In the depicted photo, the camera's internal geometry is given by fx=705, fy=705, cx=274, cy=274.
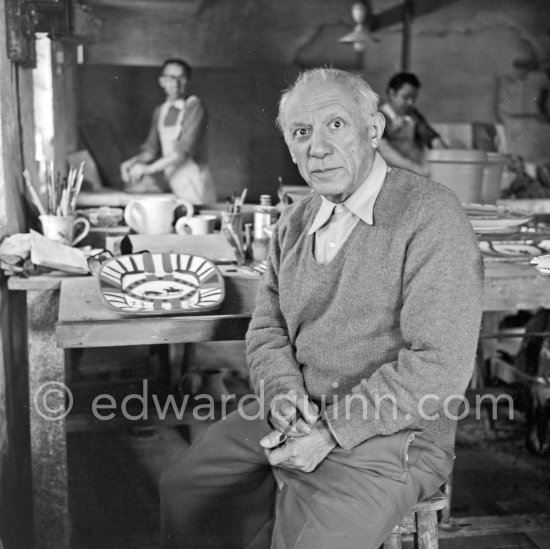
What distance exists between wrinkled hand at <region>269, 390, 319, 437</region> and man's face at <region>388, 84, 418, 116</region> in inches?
180

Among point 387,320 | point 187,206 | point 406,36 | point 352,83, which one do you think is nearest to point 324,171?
point 352,83

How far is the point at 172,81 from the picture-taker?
534 centimetres

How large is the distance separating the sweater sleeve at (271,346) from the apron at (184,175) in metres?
3.49

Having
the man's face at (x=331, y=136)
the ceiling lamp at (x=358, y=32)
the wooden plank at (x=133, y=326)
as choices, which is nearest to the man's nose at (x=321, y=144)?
the man's face at (x=331, y=136)

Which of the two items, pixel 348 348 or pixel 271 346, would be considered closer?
pixel 348 348

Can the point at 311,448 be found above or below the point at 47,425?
above

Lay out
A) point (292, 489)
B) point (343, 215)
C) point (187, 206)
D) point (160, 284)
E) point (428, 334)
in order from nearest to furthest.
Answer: point (428, 334) < point (292, 489) < point (343, 215) < point (160, 284) < point (187, 206)

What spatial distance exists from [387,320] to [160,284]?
29.6 inches

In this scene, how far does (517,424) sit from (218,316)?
2171 millimetres

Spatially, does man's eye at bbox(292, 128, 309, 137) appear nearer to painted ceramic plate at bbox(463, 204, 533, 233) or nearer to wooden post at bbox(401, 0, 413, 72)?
painted ceramic plate at bbox(463, 204, 533, 233)

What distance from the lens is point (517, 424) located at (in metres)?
3.45

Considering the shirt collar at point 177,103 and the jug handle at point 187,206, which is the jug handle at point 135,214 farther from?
the shirt collar at point 177,103

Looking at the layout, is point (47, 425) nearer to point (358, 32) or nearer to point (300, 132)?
point (300, 132)

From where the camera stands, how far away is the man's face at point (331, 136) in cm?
159
